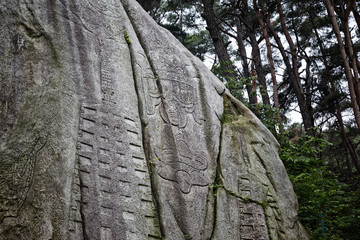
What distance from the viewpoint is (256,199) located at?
6281 mm

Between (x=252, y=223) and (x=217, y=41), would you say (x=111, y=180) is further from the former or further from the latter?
(x=217, y=41)

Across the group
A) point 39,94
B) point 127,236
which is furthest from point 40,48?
point 127,236

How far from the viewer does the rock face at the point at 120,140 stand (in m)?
4.35

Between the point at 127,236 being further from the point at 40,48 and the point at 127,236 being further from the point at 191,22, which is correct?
the point at 191,22

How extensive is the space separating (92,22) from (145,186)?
2.45 m

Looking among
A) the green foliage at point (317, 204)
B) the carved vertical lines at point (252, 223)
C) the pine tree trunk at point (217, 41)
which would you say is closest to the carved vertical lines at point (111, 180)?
the carved vertical lines at point (252, 223)

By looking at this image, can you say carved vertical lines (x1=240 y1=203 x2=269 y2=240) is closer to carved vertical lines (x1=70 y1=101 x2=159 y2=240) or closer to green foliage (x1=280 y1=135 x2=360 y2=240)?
carved vertical lines (x1=70 y1=101 x2=159 y2=240)

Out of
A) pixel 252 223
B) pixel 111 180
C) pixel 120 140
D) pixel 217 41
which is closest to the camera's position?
pixel 111 180

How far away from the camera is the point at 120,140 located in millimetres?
5141

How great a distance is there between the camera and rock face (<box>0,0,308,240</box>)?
4.35 m

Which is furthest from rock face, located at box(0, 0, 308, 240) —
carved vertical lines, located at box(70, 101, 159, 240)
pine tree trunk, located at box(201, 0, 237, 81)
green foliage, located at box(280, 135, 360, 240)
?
pine tree trunk, located at box(201, 0, 237, 81)

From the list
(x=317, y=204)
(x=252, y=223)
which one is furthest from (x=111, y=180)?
(x=317, y=204)

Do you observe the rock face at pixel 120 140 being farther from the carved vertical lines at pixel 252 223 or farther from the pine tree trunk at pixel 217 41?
the pine tree trunk at pixel 217 41

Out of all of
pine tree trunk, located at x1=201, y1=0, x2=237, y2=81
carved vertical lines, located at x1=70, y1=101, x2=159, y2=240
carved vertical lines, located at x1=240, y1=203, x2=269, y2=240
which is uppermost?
pine tree trunk, located at x1=201, y1=0, x2=237, y2=81
